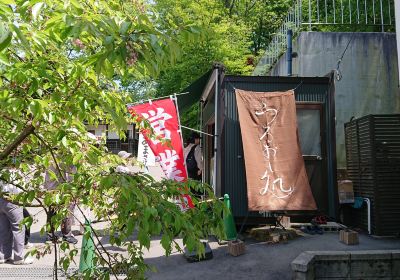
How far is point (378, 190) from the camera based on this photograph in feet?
27.0

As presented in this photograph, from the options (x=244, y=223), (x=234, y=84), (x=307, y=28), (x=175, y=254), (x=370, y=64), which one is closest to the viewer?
(x=175, y=254)

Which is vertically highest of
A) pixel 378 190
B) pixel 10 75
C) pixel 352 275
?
pixel 10 75

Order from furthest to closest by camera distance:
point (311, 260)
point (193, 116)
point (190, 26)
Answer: point (193, 116)
point (311, 260)
point (190, 26)

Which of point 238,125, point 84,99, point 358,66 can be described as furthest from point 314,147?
point 84,99

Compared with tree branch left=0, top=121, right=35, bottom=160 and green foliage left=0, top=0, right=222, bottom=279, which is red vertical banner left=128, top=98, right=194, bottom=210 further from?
tree branch left=0, top=121, right=35, bottom=160

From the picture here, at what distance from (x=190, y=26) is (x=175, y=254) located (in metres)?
6.12

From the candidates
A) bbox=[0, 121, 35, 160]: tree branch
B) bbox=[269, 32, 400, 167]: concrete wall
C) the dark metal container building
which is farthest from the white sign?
bbox=[0, 121, 35, 160]: tree branch

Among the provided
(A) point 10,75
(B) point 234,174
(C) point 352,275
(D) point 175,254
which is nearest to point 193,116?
(B) point 234,174

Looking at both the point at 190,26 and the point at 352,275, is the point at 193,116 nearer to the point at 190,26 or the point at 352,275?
the point at 352,275

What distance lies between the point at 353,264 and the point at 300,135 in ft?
11.0

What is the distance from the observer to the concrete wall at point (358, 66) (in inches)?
427

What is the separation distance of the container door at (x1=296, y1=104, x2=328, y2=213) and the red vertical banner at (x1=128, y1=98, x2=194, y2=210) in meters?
2.79

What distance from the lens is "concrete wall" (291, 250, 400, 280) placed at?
20.2 ft

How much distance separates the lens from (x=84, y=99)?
2289 mm
